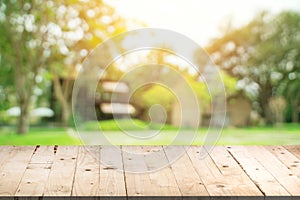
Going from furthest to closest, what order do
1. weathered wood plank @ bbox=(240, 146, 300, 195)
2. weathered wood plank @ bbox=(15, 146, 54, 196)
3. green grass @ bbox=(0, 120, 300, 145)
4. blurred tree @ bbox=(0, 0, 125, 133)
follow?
blurred tree @ bbox=(0, 0, 125, 133), green grass @ bbox=(0, 120, 300, 145), weathered wood plank @ bbox=(240, 146, 300, 195), weathered wood plank @ bbox=(15, 146, 54, 196)

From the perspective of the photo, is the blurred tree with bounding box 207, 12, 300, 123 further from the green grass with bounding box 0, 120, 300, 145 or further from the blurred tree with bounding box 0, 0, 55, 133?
the blurred tree with bounding box 0, 0, 55, 133

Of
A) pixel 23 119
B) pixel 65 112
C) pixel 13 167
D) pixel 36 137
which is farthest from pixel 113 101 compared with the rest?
pixel 13 167

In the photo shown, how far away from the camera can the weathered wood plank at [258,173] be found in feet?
7.07

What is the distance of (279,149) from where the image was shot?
3014 millimetres

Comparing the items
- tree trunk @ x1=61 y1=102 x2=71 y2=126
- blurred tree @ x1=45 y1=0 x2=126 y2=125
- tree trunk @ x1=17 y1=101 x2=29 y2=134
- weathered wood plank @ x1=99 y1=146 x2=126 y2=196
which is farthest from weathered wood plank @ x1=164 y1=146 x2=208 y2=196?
tree trunk @ x1=61 y1=102 x2=71 y2=126

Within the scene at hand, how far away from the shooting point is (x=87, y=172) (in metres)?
2.42

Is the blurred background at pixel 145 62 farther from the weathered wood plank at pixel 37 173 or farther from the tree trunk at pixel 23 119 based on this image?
the weathered wood plank at pixel 37 173

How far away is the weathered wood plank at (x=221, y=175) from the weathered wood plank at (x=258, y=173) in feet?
0.10

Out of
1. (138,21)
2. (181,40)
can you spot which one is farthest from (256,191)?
(138,21)

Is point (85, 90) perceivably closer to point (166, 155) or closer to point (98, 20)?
point (98, 20)

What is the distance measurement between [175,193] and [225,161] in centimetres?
66

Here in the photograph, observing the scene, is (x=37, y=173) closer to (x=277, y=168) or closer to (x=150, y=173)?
(x=150, y=173)

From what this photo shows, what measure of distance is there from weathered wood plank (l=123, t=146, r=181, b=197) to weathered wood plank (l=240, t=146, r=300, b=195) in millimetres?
455

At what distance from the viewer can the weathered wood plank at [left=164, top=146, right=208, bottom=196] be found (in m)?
2.12
